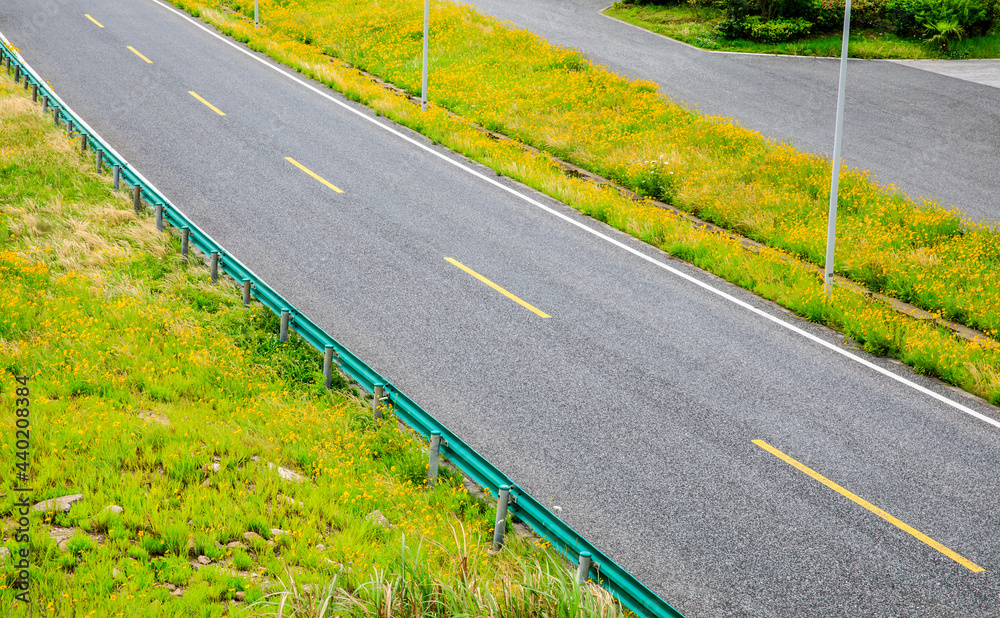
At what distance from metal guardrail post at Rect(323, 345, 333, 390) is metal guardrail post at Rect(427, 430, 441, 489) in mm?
1933

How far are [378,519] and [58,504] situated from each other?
2.39m

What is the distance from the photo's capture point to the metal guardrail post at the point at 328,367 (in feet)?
27.5

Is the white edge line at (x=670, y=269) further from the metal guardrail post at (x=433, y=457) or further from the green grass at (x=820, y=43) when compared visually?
the green grass at (x=820, y=43)

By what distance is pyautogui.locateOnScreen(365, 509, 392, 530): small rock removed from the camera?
621 cm

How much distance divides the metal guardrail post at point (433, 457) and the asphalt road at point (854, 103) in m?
12.1

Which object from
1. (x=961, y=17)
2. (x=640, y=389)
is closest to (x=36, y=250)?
(x=640, y=389)

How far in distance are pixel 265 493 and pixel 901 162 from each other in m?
16.0

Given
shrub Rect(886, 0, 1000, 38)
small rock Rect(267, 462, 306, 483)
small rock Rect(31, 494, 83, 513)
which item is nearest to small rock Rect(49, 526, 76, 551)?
small rock Rect(31, 494, 83, 513)

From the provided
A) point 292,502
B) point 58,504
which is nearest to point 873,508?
point 292,502

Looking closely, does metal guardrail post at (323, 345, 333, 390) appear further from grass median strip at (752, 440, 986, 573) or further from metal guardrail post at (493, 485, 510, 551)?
grass median strip at (752, 440, 986, 573)

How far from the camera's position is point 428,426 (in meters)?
7.25

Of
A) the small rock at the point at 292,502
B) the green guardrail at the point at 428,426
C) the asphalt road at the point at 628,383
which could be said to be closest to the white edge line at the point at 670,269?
the asphalt road at the point at 628,383

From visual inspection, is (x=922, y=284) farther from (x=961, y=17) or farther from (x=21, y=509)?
(x=961, y=17)

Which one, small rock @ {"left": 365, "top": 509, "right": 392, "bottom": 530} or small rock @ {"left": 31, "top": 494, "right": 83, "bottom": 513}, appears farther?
small rock @ {"left": 365, "top": 509, "right": 392, "bottom": 530}
